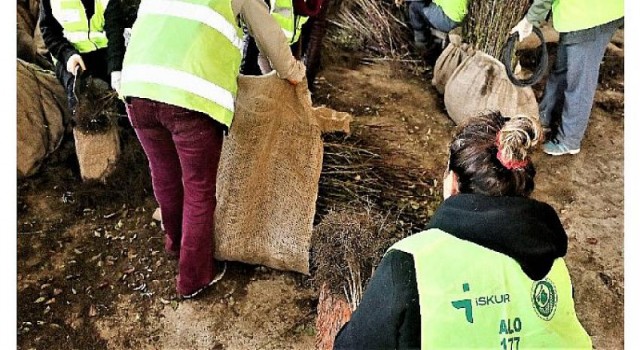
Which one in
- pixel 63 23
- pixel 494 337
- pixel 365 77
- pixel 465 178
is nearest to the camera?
pixel 494 337

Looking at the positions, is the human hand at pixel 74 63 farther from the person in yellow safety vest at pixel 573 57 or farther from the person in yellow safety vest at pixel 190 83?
the person in yellow safety vest at pixel 573 57

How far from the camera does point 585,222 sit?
2.39 m

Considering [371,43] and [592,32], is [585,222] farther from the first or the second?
[371,43]

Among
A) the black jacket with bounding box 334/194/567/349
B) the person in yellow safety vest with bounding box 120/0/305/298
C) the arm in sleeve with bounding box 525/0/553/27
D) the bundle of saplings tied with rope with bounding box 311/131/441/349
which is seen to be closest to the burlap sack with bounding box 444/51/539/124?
the arm in sleeve with bounding box 525/0/553/27

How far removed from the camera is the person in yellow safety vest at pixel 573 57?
2.43 m

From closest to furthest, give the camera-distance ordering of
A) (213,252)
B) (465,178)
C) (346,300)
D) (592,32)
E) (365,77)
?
1. (465,178)
2. (346,300)
3. (213,252)
4. (592,32)
5. (365,77)

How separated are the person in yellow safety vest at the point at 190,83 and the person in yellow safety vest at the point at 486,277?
2.36ft

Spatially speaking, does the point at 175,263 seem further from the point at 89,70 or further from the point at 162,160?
the point at 89,70

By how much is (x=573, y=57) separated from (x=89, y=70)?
1842mm

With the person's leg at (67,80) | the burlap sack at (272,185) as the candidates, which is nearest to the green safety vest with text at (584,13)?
the burlap sack at (272,185)

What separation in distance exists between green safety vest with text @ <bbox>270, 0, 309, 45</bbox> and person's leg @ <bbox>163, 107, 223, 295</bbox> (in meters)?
0.61

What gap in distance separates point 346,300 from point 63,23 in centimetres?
138

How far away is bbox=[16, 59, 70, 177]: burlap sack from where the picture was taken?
2359mm

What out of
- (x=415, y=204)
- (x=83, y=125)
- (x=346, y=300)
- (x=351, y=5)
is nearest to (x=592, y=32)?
(x=415, y=204)
